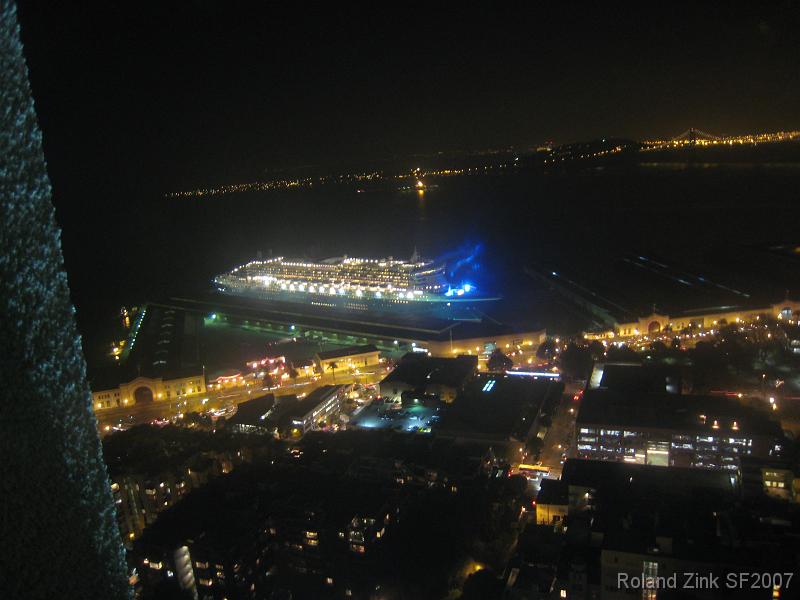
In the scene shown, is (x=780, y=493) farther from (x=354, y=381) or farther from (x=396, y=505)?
(x=354, y=381)

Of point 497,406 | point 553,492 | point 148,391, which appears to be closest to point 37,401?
point 553,492

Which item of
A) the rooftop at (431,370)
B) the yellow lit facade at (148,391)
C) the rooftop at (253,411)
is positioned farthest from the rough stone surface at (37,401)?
the yellow lit facade at (148,391)

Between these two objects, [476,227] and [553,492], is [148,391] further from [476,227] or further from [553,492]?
[476,227]

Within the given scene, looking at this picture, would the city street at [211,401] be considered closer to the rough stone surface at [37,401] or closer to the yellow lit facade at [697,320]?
the yellow lit facade at [697,320]

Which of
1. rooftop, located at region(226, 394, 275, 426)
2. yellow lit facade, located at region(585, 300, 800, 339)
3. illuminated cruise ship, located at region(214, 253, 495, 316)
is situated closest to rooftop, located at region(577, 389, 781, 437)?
yellow lit facade, located at region(585, 300, 800, 339)

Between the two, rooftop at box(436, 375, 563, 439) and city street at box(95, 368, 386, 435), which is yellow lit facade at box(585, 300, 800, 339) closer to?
rooftop at box(436, 375, 563, 439)
